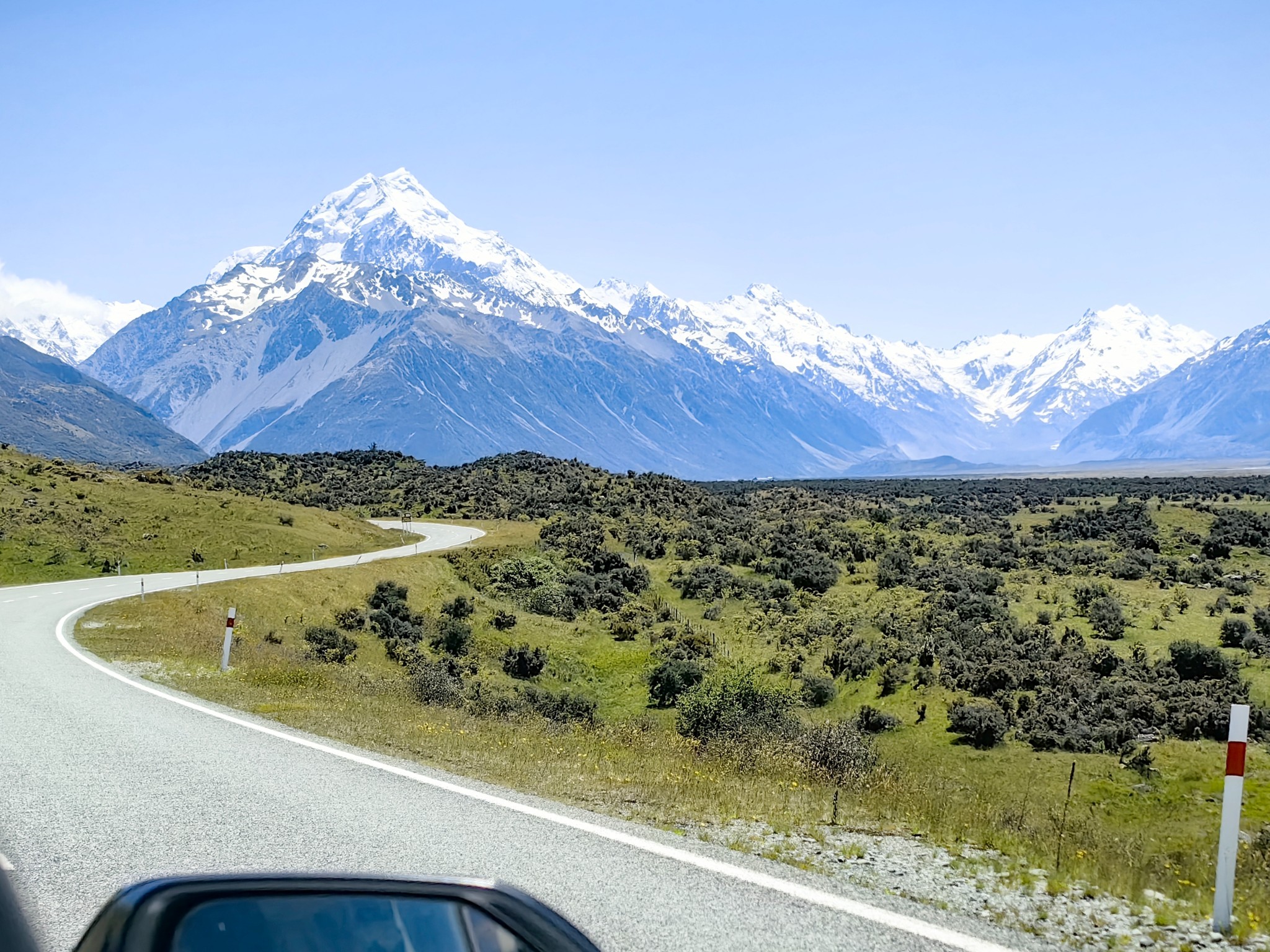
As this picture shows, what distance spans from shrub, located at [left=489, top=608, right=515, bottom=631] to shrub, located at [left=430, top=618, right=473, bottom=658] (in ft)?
8.65

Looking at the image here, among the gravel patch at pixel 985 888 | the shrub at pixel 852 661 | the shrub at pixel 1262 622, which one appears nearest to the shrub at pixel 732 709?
the shrub at pixel 852 661

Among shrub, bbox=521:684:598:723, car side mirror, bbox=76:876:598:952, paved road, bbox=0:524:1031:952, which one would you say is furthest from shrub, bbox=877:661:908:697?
car side mirror, bbox=76:876:598:952

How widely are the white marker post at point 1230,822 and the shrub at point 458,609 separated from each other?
1254 inches

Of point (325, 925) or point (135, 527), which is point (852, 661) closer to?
point (325, 925)

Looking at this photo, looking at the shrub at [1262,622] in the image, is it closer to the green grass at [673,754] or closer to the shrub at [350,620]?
the green grass at [673,754]

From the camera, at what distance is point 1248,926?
5.70 metres

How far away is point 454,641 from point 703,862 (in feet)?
90.3

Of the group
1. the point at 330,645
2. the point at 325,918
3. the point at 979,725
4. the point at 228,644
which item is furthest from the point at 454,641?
the point at 325,918

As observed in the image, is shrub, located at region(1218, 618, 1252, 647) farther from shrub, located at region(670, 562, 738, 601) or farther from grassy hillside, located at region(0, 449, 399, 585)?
grassy hillside, located at region(0, 449, 399, 585)

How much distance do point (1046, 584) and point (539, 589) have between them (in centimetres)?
2219

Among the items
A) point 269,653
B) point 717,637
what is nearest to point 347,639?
point 269,653

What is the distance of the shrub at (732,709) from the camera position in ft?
70.3

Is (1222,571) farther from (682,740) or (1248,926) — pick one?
(1248,926)

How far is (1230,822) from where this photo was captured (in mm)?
6082
